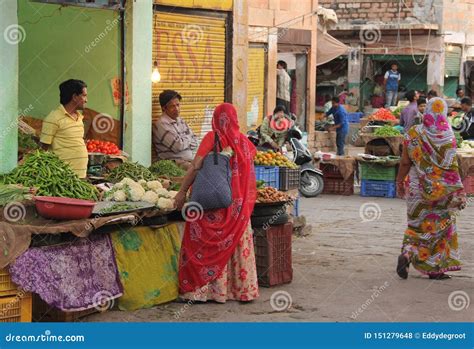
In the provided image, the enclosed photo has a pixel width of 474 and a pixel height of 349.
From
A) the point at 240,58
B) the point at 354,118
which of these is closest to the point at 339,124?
the point at 354,118

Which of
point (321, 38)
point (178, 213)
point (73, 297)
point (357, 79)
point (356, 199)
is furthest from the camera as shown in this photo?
point (357, 79)

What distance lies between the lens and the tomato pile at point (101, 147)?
10375 millimetres

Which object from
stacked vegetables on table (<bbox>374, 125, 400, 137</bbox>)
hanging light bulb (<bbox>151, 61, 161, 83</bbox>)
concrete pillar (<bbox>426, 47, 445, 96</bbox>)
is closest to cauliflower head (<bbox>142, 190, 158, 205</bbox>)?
hanging light bulb (<bbox>151, 61, 161, 83</bbox>)

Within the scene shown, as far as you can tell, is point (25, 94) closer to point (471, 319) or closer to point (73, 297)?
point (73, 297)

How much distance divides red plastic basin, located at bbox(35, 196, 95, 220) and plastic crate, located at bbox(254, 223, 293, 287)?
2.06 metres

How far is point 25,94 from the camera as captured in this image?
1081cm

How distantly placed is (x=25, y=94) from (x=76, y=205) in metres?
3.74

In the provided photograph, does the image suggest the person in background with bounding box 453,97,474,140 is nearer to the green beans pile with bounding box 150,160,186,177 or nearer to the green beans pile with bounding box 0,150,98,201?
the green beans pile with bounding box 150,160,186,177

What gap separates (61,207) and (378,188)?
9.99 m

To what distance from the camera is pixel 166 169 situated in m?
10.4

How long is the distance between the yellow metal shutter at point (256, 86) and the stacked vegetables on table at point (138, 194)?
10850 mm

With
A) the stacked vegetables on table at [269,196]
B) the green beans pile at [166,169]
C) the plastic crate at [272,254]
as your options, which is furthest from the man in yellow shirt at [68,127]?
the plastic crate at [272,254]

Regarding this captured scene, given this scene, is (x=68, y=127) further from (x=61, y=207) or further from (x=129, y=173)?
(x=61, y=207)

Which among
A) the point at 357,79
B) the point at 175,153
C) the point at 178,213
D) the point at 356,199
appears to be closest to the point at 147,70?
the point at 175,153
